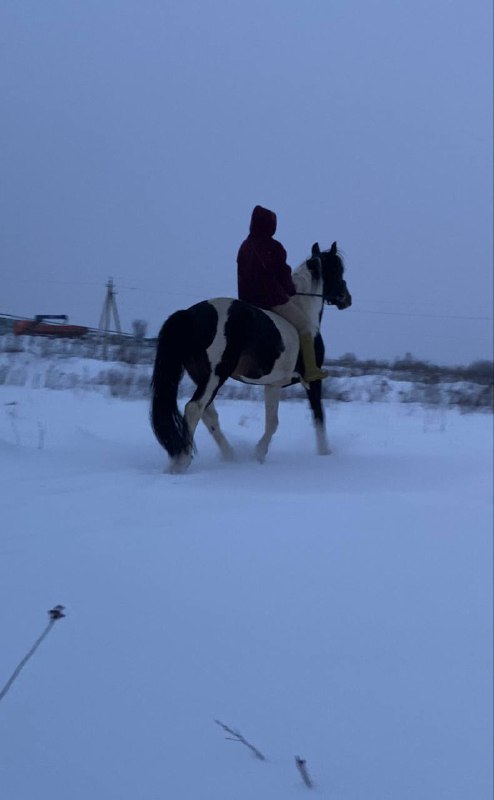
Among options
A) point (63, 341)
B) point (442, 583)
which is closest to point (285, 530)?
point (442, 583)

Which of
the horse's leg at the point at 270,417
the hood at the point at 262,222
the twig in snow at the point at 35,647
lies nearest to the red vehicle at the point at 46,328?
the hood at the point at 262,222

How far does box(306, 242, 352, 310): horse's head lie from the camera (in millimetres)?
4629

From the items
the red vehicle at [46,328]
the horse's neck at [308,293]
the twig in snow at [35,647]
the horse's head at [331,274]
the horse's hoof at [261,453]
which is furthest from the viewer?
the horse's neck at [308,293]

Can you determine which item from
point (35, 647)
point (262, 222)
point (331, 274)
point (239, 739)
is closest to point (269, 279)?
point (331, 274)

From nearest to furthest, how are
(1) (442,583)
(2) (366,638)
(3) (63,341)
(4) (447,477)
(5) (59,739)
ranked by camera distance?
(5) (59,739)
(2) (366,638)
(1) (442,583)
(4) (447,477)
(3) (63,341)

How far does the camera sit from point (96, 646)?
1.87m

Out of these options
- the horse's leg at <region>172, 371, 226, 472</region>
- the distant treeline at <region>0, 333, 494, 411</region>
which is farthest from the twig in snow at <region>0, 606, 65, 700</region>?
the horse's leg at <region>172, 371, 226, 472</region>

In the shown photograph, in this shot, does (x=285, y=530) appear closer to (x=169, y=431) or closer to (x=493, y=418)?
(x=169, y=431)

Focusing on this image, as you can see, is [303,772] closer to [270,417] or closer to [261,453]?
[261,453]

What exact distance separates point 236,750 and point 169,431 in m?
2.67

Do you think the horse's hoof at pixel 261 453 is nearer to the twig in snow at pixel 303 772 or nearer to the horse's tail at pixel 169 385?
the horse's tail at pixel 169 385

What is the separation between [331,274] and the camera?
4805mm

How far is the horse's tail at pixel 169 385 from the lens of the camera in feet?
13.8

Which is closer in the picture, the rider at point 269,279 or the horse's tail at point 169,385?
the rider at point 269,279
